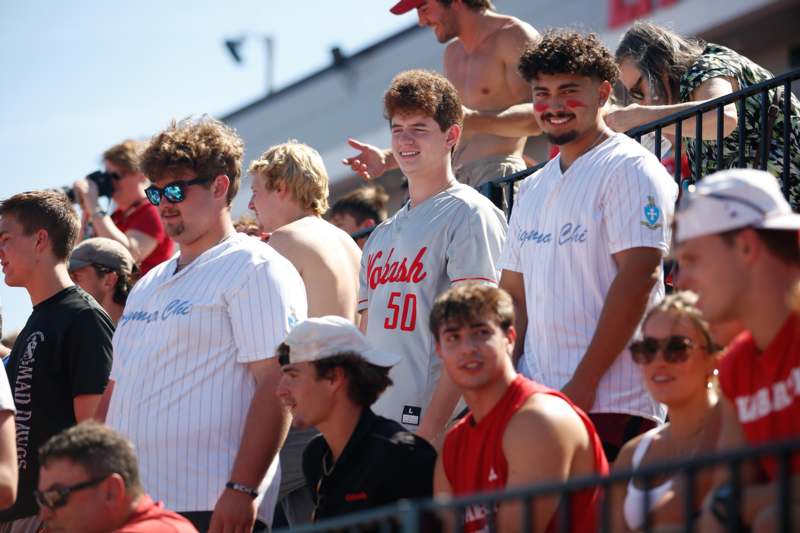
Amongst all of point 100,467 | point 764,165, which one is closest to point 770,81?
point 764,165

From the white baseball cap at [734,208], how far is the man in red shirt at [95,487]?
209 cm

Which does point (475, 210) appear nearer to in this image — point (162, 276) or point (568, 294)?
point (568, 294)

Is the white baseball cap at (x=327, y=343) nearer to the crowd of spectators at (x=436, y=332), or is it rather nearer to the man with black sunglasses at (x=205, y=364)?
the crowd of spectators at (x=436, y=332)

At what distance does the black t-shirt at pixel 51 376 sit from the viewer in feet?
19.8

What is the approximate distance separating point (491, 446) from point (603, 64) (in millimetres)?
1850

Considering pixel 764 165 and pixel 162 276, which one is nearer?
pixel 162 276

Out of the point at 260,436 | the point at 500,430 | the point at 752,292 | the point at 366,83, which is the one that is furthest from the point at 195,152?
the point at 366,83

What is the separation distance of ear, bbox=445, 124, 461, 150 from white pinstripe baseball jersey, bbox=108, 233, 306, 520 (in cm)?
106

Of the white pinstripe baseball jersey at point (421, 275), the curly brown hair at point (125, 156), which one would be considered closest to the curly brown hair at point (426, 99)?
the white pinstripe baseball jersey at point (421, 275)

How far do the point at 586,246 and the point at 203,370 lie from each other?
1603 mm

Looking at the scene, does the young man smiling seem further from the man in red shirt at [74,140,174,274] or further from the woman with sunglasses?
the man in red shirt at [74,140,174,274]

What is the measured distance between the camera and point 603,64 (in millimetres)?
5512

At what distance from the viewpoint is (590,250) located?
17.2 feet

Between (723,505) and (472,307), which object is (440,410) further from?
(723,505)
